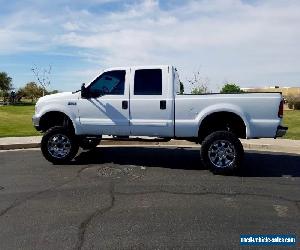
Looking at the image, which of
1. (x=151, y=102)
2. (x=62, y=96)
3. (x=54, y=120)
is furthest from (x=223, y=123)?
(x=54, y=120)

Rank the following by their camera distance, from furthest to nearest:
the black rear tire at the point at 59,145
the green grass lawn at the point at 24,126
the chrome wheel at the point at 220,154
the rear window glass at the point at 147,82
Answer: the green grass lawn at the point at 24,126
the black rear tire at the point at 59,145
the rear window glass at the point at 147,82
the chrome wheel at the point at 220,154

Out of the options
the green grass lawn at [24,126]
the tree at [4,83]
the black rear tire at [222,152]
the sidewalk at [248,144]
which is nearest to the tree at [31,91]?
the tree at [4,83]

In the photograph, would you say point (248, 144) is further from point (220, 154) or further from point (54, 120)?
point (54, 120)

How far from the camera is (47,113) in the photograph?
30.9ft

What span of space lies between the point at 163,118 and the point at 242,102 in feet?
5.44

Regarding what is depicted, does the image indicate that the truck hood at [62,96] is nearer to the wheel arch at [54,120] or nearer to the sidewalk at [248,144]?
the wheel arch at [54,120]

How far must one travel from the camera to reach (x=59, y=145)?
9.26 m

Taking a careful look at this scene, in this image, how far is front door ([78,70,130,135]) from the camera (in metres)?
8.88

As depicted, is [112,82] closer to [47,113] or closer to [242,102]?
[47,113]

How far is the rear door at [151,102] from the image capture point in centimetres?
855

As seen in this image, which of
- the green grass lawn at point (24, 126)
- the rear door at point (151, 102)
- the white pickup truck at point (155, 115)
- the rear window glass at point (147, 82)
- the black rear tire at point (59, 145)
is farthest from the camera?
the green grass lawn at point (24, 126)

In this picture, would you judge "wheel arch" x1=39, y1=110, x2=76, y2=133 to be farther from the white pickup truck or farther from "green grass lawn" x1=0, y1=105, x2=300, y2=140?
"green grass lawn" x1=0, y1=105, x2=300, y2=140

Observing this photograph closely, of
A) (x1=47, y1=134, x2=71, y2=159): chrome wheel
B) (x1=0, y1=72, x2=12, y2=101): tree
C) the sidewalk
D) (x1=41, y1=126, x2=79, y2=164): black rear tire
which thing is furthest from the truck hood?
(x1=0, y1=72, x2=12, y2=101): tree

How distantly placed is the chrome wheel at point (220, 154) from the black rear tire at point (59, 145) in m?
3.13
